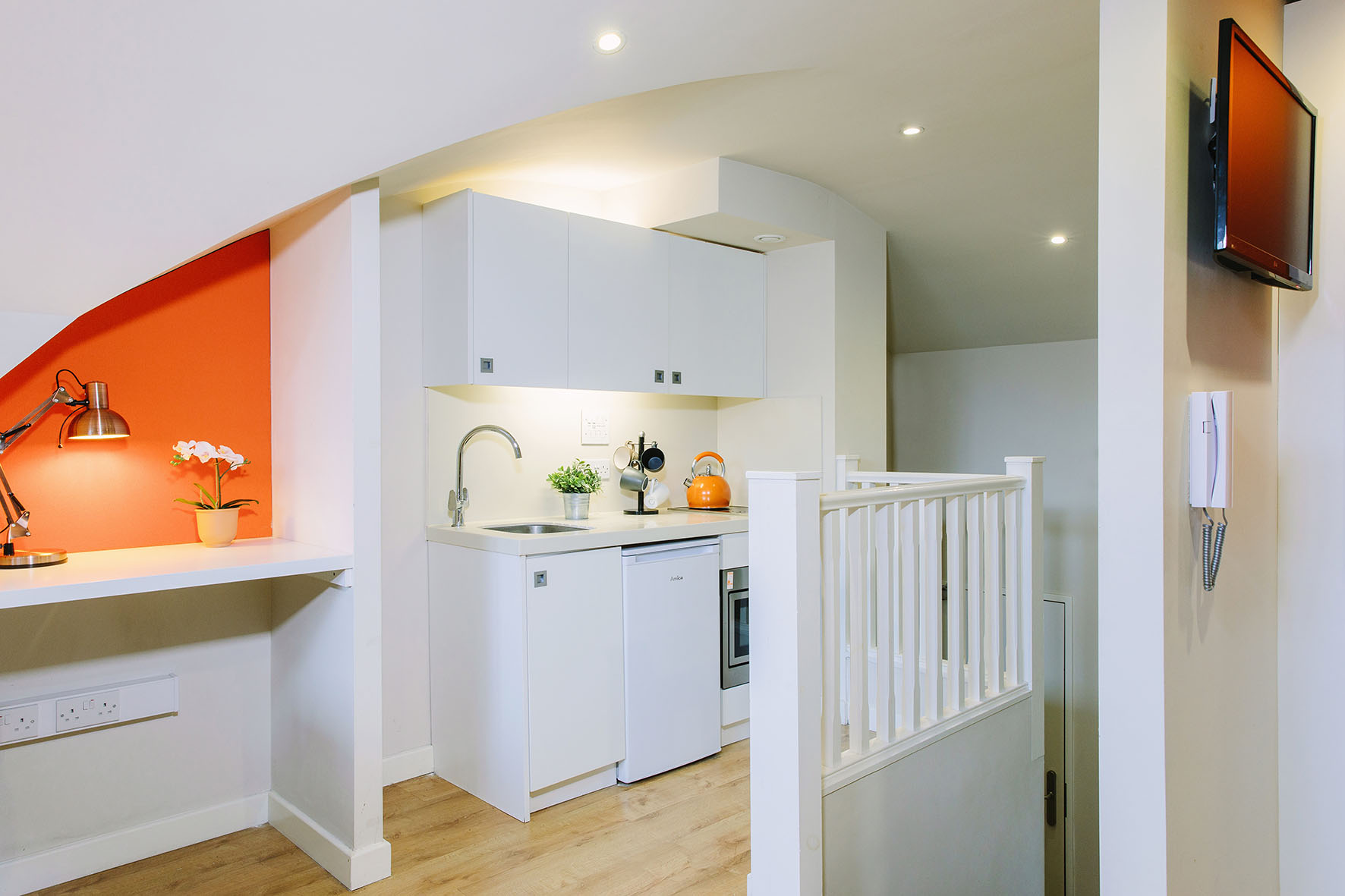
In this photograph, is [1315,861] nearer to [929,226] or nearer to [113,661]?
[929,226]

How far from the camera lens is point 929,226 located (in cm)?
430

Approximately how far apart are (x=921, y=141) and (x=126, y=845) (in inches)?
146

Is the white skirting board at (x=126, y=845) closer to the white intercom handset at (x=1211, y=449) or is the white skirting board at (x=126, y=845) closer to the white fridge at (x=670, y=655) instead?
the white fridge at (x=670, y=655)

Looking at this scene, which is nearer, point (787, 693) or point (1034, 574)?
point (787, 693)

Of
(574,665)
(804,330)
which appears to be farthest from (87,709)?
(804,330)

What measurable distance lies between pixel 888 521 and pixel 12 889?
257cm

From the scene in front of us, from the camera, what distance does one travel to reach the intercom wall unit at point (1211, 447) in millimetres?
1790

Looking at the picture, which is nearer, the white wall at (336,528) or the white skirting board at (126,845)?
the white skirting board at (126,845)

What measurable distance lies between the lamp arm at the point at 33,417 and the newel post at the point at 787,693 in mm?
1874

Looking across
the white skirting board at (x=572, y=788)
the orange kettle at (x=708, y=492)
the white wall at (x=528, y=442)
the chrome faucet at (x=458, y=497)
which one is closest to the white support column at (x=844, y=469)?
the orange kettle at (x=708, y=492)

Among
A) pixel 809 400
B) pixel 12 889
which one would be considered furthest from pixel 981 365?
pixel 12 889

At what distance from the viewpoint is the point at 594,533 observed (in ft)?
9.64

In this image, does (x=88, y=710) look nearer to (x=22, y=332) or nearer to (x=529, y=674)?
(x=22, y=332)

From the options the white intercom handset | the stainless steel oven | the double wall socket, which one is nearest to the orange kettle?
the stainless steel oven
